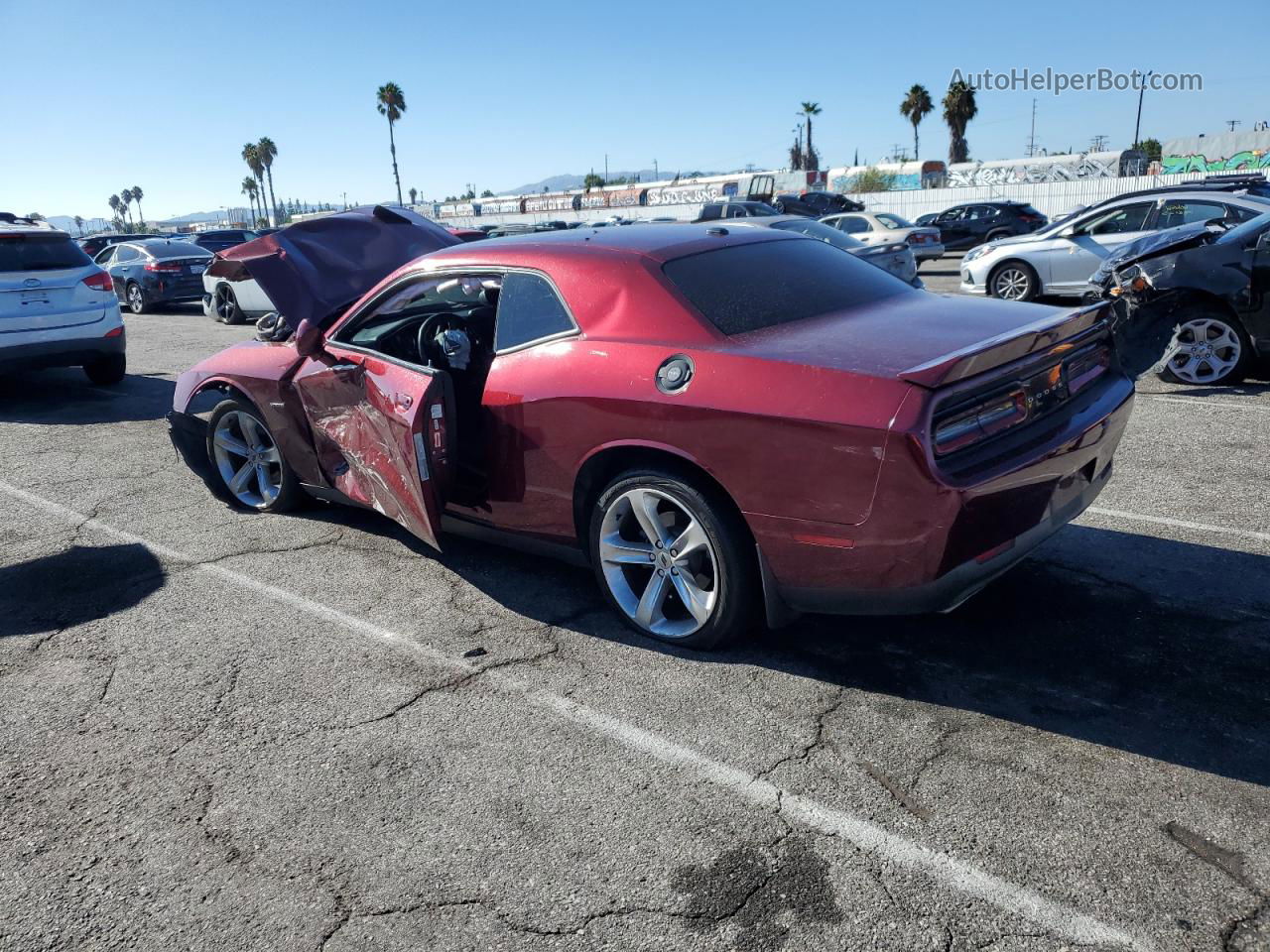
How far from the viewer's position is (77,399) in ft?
34.2

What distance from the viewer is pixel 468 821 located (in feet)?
9.57

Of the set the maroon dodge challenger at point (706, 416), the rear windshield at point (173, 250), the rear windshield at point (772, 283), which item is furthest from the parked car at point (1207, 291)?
the rear windshield at point (173, 250)

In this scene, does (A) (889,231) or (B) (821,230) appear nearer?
(B) (821,230)

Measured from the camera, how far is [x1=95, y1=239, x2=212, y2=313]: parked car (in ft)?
64.4

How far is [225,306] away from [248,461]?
12.4m

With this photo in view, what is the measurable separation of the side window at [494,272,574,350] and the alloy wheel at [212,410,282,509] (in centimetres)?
197

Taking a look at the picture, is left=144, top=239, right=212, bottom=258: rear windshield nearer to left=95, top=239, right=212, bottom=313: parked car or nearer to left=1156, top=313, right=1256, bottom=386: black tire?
left=95, top=239, right=212, bottom=313: parked car

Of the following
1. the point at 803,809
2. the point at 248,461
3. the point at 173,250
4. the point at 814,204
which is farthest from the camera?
the point at 814,204

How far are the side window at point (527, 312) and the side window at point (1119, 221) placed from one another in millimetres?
10542

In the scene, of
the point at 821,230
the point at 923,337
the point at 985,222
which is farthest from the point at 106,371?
the point at 985,222

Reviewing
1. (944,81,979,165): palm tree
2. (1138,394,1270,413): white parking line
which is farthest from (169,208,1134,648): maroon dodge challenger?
(944,81,979,165): palm tree

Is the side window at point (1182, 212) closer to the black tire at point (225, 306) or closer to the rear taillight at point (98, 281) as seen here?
the rear taillight at point (98, 281)

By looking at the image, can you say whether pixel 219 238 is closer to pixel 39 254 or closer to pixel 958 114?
pixel 39 254

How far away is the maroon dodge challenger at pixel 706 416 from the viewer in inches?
125
